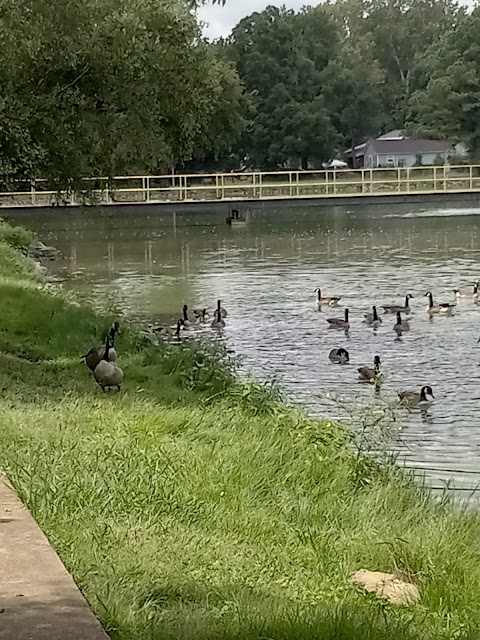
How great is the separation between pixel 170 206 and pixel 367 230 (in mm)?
17048

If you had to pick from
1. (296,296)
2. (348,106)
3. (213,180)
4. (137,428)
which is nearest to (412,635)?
(137,428)

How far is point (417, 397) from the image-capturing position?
13977 millimetres

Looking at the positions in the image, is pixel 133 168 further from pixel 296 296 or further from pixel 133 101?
pixel 296 296

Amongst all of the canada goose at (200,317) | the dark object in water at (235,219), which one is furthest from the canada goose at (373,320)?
the dark object in water at (235,219)

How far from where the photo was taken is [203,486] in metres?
7.47

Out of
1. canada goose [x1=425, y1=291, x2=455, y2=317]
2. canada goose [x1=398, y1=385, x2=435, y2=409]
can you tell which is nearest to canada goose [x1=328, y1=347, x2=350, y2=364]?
canada goose [x1=398, y1=385, x2=435, y2=409]

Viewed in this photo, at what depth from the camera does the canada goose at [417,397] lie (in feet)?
44.5

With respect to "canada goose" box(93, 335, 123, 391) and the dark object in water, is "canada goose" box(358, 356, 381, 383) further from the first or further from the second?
the dark object in water

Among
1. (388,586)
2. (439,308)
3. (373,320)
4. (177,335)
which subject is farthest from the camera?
(439,308)

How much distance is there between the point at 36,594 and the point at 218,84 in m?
14.5

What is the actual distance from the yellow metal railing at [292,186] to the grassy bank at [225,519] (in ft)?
166

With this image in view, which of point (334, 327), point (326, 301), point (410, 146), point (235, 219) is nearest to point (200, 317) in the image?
point (334, 327)

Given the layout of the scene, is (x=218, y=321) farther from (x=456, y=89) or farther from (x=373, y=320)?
(x=456, y=89)

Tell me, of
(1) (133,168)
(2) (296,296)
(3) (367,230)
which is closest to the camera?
(1) (133,168)
